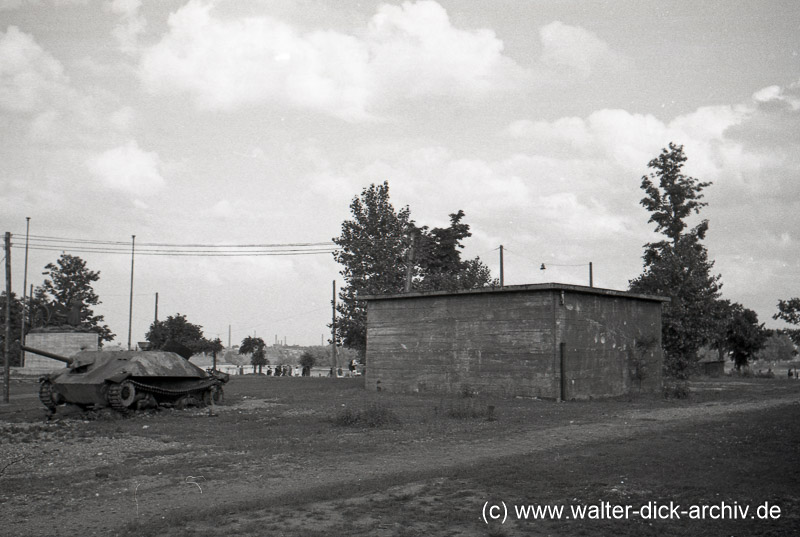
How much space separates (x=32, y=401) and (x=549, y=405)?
688 inches

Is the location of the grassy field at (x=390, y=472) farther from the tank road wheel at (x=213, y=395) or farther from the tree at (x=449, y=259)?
the tree at (x=449, y=259)

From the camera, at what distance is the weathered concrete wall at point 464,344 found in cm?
2283

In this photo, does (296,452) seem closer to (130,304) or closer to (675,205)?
(675,205)

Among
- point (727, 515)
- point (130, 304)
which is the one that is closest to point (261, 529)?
point (727, 515)

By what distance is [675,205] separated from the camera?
43.5 m

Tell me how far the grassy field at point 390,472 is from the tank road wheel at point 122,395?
2.81ft

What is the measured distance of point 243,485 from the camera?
868 centimetres

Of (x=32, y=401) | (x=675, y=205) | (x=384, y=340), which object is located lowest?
(x=32, y=401)

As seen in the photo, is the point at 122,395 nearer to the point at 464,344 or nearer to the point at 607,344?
the point at 464,344

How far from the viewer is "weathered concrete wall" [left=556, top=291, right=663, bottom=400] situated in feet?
75.1

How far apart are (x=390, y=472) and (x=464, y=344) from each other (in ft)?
51.0

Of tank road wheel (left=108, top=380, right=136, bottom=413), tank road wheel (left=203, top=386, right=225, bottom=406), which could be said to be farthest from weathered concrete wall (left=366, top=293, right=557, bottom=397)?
tank road wheel (left=108, top=380, right=136, bottom=413)

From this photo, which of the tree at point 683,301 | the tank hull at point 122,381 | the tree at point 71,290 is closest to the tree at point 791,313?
the tree at point 683,301

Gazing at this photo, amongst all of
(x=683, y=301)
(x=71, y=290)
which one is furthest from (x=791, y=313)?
(x=71, y=290)
